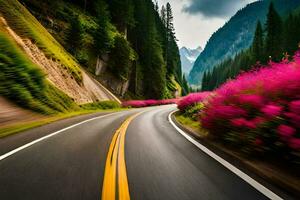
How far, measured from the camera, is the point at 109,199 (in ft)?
11.0

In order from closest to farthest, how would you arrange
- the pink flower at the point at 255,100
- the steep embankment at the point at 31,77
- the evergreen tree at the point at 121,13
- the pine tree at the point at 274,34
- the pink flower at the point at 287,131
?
the pink flower at the point at 287,131
the pink flower at the point at 255,100
the steep embankment at the point at 31,77
the evergreen tree at the point at 121,13
the pine tree at the point at 274,34

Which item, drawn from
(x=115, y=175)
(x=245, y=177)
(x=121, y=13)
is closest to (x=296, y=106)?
(x=245, y=177)

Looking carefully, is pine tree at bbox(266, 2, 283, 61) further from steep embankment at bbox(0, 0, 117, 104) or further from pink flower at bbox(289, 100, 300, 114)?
pink flower at bbox(289, 100, 300, 114)

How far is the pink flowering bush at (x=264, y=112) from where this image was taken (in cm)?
436

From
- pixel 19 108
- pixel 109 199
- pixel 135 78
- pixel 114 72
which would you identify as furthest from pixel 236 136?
pixel 135 78

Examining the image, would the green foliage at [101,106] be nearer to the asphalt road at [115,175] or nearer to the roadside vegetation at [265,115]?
the asphalt road at [115,175]

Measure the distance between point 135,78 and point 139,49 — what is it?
1120 cm

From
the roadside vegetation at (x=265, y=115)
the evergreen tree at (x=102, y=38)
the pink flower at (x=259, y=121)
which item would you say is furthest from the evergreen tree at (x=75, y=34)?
the pink flower at (x=259, y=121)

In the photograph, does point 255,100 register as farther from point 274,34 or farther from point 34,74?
point 274,34

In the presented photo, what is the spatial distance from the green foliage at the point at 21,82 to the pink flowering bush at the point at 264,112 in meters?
11.6

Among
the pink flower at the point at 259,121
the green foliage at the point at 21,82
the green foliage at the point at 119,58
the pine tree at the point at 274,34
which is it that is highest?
the pine tree at the point at 274,34

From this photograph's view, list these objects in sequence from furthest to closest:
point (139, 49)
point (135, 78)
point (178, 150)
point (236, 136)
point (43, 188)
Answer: point (139, 49)
point (135, 78)
point (178, 150)
point (236, 136)
point (43, 188)

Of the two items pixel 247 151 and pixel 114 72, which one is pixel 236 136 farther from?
pixel 114 72

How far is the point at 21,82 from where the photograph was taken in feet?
50.1
